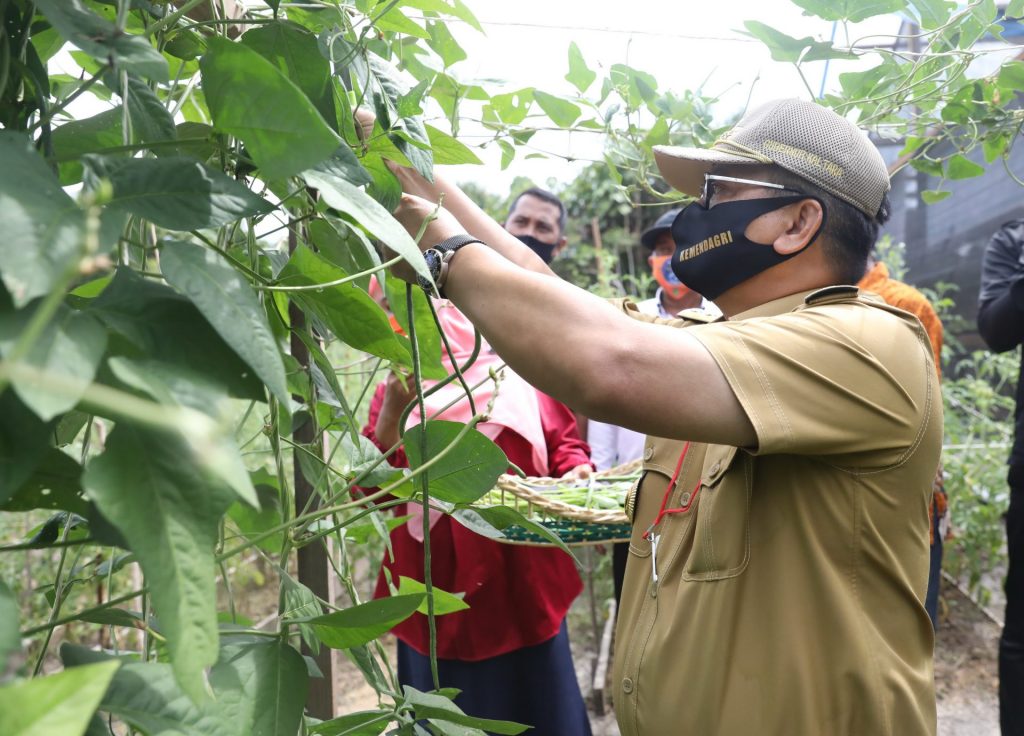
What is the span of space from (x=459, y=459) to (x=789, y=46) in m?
0.90

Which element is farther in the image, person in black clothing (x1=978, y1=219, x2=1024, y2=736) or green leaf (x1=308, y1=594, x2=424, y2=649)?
person in black clothing (x1=978, y1=219, x2=1024, y2=736)

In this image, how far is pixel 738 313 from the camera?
1.29 metres

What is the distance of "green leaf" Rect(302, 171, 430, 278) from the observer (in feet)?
1.58

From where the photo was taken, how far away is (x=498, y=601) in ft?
7.02

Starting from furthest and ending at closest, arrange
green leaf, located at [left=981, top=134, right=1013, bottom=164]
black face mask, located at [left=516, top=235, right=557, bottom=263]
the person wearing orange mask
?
the person wearing orange mask
black face mask, located at [left=516, top=235, right=557, bottom=263]
green leaf, located at [left=981, top=134, right=1013, bottom=164]

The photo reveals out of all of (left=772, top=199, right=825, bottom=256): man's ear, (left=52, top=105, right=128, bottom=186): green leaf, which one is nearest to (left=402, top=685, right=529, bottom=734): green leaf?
(left=52, top=105, right=128, bottom=186): green leaf

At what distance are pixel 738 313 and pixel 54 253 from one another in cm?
108

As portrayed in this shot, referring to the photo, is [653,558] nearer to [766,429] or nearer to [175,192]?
[766,429]

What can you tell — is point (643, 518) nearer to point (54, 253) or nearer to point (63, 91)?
point (63, 91)

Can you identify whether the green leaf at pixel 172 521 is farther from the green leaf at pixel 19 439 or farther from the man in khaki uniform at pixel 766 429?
the man in khaki uniform at pixel 766 429

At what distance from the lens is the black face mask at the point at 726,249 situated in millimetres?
1232

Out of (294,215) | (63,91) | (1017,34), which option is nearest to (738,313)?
(294,215)

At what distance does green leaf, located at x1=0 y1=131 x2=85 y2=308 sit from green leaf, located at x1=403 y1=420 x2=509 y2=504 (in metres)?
0.38

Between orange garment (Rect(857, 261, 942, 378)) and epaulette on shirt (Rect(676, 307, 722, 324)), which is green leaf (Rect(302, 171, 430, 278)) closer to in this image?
epaulette on shirt (Rect(676, 307, 722, 324))
